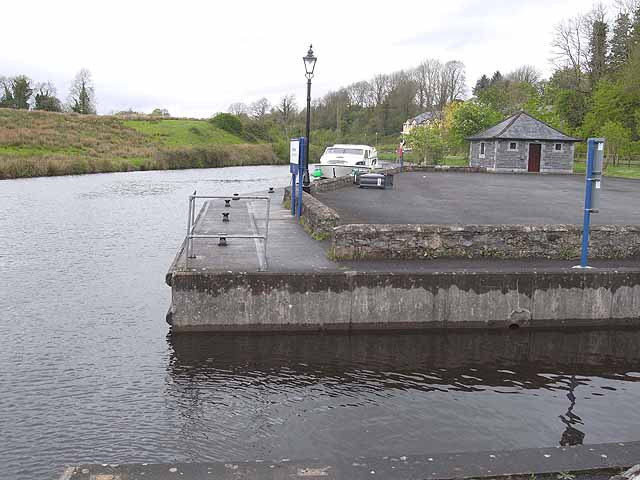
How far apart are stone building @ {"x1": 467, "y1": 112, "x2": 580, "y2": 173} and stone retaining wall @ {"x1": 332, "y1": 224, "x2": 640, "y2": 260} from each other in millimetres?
32899

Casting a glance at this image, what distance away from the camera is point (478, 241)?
1085cm

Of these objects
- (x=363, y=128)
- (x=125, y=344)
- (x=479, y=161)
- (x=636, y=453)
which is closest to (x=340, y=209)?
(x=125, y=344)

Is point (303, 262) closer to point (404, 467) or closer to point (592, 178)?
point (592, 178)

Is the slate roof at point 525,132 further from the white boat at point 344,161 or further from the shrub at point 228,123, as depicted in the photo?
the shrub at point 228,123

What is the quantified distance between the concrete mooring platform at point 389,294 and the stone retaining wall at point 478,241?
0.27 meters

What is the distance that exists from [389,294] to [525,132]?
3696cm

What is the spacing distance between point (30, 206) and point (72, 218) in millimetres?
4035

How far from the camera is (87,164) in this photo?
1786 inches

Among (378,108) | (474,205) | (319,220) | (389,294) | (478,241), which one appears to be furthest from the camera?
(378,108)

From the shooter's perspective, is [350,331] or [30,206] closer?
[350,331]

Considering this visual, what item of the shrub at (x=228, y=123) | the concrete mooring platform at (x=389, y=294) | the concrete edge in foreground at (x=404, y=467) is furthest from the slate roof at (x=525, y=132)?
the shrub at (x=228, y=123)

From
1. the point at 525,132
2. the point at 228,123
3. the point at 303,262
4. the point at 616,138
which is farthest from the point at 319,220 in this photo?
the point at 228,123

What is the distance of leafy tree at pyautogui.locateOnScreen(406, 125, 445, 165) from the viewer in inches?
2165

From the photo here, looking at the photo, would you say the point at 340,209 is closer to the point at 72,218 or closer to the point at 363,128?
the point at 72,218
